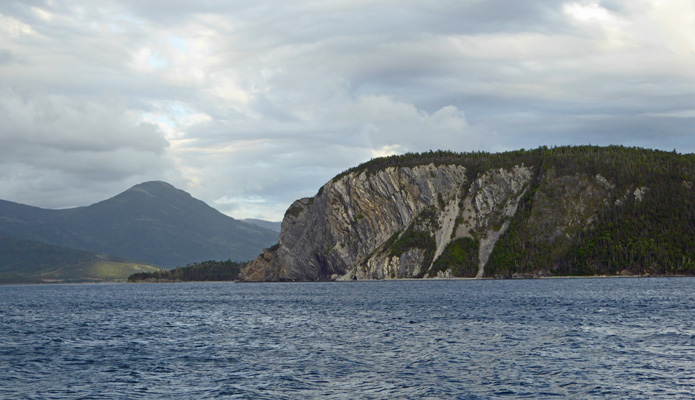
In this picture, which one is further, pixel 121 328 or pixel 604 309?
pixel 604 309

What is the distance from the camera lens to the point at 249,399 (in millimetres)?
45719

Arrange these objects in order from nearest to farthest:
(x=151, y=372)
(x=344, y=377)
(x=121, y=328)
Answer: (x=344, y=377) < (x=151, y=372) < (x=121, y=328)

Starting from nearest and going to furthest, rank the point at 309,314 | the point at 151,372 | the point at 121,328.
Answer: the point at 151,372 → the point at 121,328 → the point at 309,314

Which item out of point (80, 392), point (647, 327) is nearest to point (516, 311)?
point (647, 327)

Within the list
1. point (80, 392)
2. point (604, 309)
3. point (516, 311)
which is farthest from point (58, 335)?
point (604, 309)

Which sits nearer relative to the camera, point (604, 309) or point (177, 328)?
point (177, 328)

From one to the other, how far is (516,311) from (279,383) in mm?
68919

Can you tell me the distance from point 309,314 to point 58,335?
4339cm

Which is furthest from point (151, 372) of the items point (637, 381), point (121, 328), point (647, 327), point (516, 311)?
point (516, 311)

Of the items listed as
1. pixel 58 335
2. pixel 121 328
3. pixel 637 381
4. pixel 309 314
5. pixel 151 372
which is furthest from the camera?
pixel 309 314

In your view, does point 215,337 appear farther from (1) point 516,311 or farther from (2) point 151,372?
(1) point 516,311

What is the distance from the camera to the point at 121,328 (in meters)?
103

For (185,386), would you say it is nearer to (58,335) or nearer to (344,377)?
(344,377)

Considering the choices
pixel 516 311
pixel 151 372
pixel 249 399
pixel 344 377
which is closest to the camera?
pixel 249 399
